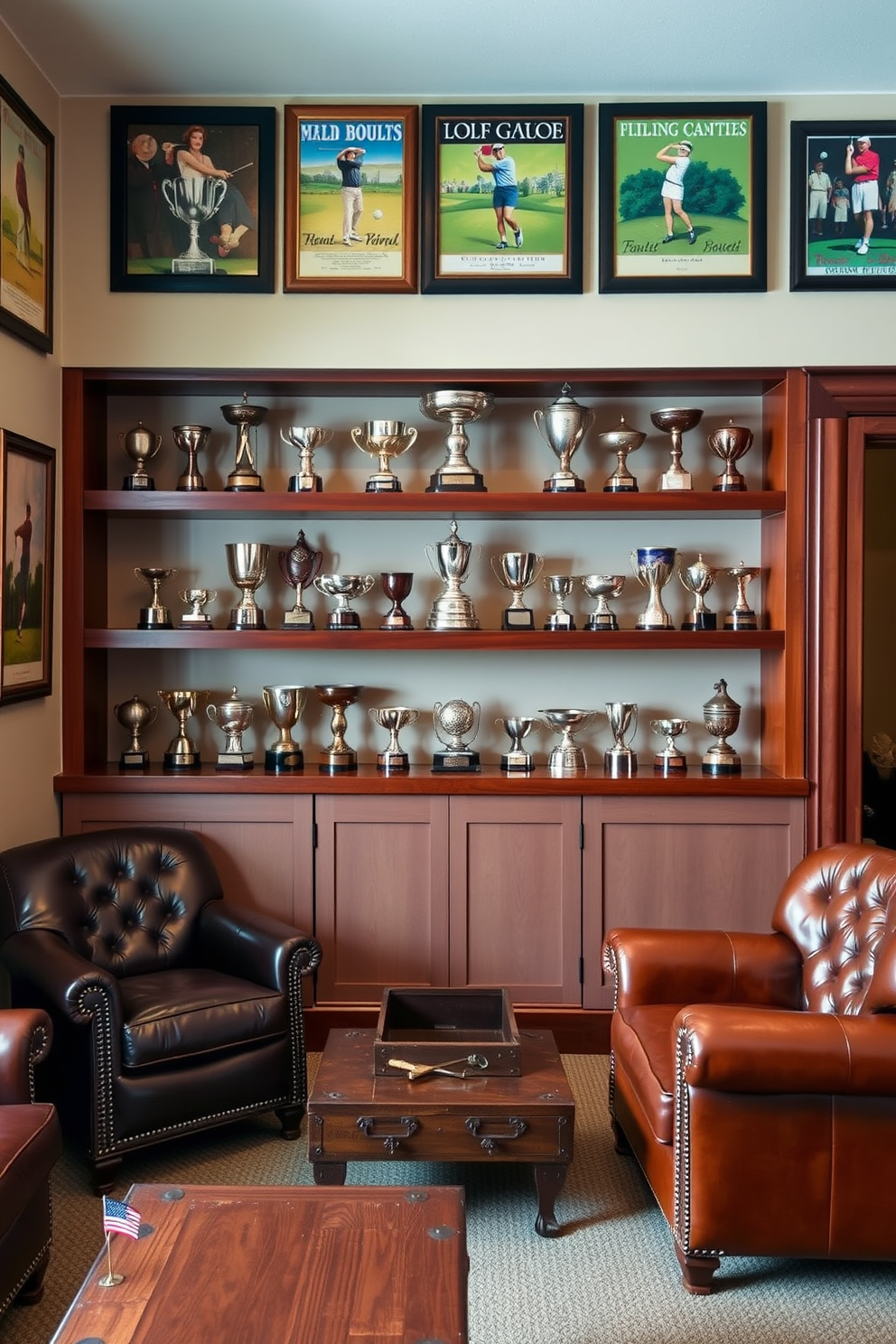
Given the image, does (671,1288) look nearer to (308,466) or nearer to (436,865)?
(436,865)

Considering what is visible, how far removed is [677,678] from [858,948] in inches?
63.8

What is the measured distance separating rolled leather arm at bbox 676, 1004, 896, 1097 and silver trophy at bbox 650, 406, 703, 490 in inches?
87.7

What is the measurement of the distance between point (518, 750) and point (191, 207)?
7.32 feet

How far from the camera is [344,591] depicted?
13.7ft

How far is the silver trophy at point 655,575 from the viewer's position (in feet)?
13.7

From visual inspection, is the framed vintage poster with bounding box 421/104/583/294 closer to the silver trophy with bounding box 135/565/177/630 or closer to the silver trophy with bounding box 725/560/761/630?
the silver trophy with bounding box 725/560/761/630

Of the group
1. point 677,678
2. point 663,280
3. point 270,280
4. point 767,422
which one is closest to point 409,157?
point 270,280

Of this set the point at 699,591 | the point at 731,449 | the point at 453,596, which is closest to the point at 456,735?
the point at 453,596

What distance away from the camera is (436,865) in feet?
13.2

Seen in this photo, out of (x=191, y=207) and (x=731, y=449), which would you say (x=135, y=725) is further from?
(x=731, y=449)

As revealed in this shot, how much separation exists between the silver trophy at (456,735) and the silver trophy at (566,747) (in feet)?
0.93

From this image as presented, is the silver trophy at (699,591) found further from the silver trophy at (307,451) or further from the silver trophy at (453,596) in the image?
the silver trophy at (307,451)

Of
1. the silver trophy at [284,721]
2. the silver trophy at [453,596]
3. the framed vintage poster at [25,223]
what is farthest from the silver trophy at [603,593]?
the framed vintage poster at [25,223]

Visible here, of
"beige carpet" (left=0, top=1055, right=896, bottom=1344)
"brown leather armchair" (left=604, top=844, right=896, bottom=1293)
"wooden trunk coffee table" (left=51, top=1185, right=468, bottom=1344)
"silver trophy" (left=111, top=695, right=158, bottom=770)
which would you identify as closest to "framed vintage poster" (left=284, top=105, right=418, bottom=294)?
"silver trophy" (left=111, top=695, right=158, bottom=770)
